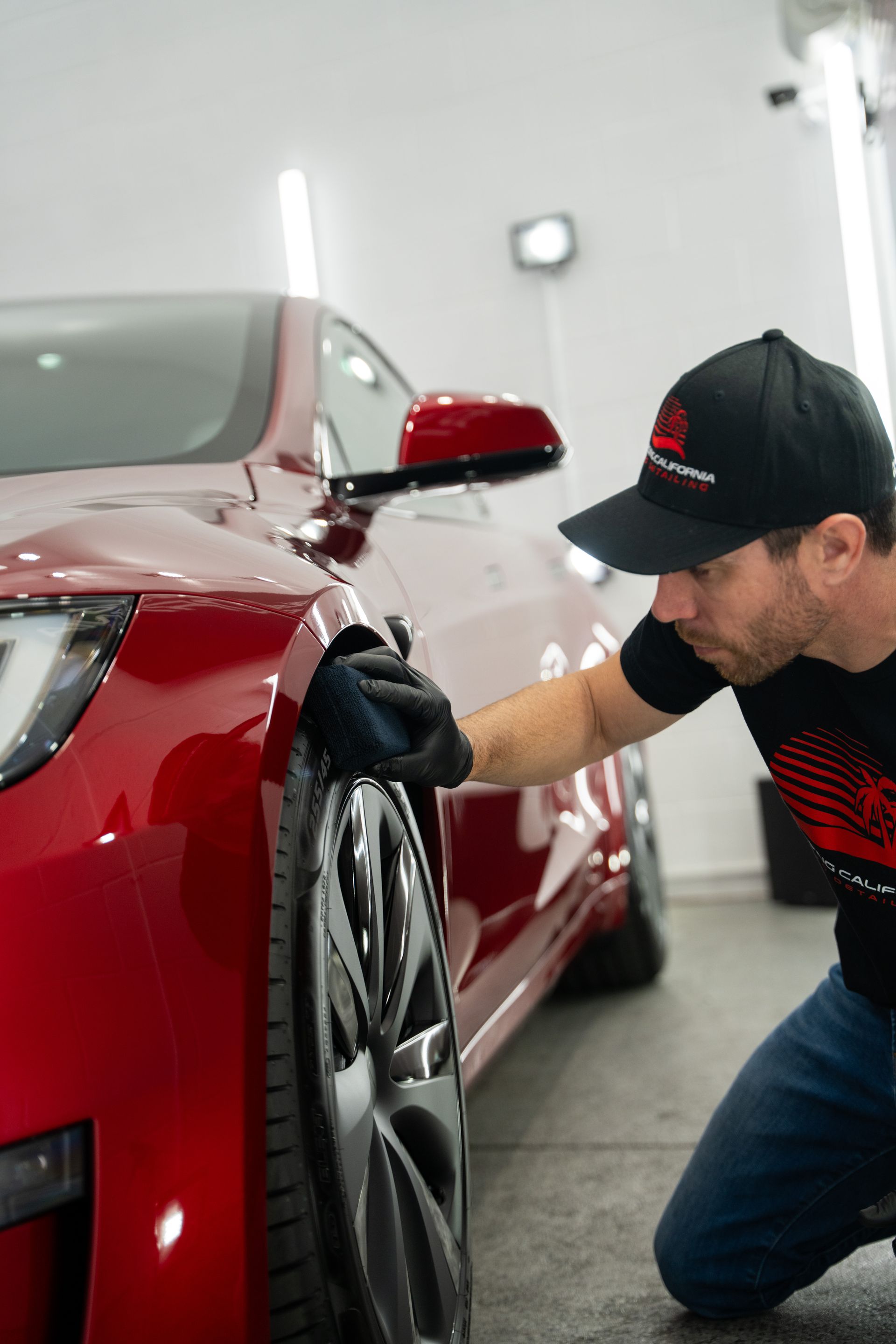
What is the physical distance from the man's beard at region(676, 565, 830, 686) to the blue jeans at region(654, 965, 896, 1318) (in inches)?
18.3

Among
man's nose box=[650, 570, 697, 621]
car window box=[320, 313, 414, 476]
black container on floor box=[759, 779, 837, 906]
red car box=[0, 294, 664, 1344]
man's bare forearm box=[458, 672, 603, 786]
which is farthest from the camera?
black container on floor box=[759, 779, 837, 906]

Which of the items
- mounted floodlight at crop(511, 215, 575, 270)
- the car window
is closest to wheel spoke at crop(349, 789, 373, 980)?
the car window

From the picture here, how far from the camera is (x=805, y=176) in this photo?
14.0ft

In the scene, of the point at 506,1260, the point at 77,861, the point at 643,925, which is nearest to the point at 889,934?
the point at 506,1260

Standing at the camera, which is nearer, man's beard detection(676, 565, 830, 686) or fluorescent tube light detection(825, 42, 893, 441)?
man's beard detection(676, 565, 830, 686)

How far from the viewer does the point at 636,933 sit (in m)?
2.91

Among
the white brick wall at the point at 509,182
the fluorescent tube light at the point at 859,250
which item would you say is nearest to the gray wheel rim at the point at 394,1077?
the white brick wall at the point at 509,182

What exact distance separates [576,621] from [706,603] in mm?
1097

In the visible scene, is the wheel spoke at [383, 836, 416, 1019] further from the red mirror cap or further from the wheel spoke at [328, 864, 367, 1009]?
the red mirror cap

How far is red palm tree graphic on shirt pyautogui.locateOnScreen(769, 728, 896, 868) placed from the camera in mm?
1365

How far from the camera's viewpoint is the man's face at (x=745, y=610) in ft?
4.19

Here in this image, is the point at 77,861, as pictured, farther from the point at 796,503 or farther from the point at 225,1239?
the point at 796,503

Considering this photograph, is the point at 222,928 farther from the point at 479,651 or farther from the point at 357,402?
the point at 357,402

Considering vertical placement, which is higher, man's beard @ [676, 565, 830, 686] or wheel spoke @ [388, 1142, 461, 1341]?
man's beard @ [676, 565, 830, 686]
